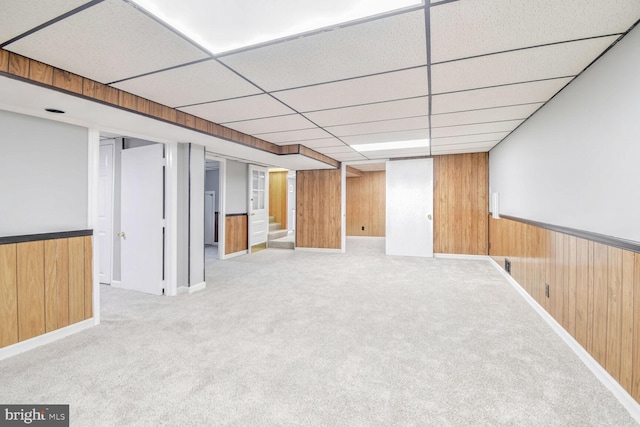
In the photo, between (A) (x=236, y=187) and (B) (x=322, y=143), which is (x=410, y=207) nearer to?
(B) (x=322, y=143)

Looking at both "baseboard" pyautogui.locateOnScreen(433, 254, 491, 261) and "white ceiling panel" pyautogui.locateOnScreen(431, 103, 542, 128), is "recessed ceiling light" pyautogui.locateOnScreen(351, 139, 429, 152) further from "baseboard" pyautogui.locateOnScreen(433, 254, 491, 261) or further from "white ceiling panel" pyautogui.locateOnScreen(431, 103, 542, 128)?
"baseboard" pyautogui.locateOnScreen(433, 254, 491, 261)

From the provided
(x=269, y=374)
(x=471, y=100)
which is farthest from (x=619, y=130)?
(x=269, y=374)

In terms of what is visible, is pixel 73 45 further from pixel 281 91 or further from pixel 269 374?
pixel 269 374

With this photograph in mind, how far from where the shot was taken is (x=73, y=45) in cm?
180

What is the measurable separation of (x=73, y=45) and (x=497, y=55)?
2675mm

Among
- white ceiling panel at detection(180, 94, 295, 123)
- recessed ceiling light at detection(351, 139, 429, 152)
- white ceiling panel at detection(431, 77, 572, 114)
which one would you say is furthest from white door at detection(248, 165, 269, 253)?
white ceiling panel at detection(431, 77, 572, 114)

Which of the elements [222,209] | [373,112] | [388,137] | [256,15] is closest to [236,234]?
[222,209]

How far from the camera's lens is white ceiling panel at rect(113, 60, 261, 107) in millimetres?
2186

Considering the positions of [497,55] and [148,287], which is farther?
[148,287]

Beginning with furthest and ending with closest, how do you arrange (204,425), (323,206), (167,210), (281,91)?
(323,206) < (167,210) < (281,91) < (204,425)

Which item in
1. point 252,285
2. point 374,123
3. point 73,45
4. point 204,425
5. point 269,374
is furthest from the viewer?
point 252,285

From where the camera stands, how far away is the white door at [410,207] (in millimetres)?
6566

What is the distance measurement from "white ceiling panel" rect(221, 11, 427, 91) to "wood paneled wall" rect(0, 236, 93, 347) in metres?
2.33

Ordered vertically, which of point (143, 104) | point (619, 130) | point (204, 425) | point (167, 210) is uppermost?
point (143, 104)
